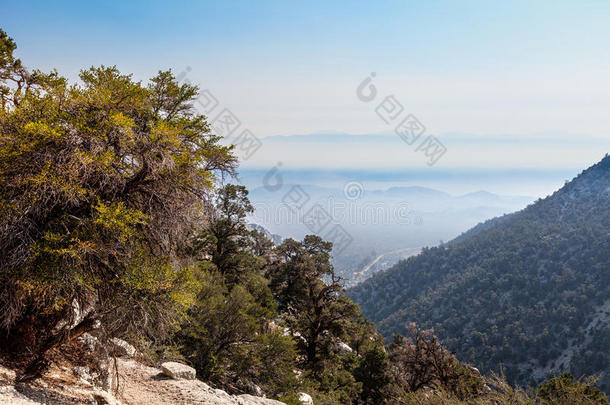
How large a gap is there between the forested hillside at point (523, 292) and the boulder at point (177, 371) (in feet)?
240

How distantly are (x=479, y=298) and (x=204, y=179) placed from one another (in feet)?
353

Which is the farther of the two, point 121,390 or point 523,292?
point 523,292

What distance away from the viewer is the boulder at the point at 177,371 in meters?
11.9

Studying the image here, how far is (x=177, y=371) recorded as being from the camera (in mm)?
11961

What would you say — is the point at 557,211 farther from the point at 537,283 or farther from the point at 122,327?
the point at 122,327

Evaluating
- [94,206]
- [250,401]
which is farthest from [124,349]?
[94,206]

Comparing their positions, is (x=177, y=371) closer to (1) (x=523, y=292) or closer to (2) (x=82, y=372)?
(2) (x=82, y=372)

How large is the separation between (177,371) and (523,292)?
110 m

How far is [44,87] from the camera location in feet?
29.3

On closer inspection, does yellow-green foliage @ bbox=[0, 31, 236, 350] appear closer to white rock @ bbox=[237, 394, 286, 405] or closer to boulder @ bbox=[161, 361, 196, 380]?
boulder @ bbox=[161, 361, 196, 380]

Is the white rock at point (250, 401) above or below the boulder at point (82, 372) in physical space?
below

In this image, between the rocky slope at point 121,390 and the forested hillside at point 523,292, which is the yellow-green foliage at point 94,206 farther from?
the forested hillside at point 523,292

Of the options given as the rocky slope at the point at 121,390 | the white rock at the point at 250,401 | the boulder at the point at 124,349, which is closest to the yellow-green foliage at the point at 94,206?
the rocky slope at the point at 121,390

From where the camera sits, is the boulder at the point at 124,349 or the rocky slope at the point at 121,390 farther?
the boulder at the point at 124,349
